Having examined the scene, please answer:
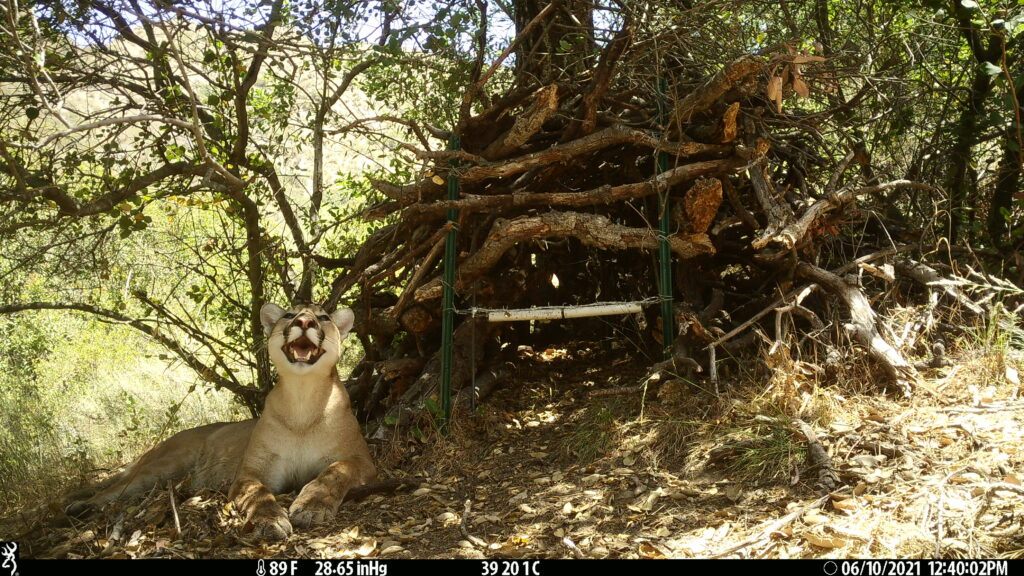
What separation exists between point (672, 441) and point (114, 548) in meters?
3.31

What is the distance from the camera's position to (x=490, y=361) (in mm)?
7320

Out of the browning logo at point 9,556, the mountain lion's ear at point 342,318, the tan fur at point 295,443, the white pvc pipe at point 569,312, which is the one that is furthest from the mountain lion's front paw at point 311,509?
the white pvc pipe at point 569,312

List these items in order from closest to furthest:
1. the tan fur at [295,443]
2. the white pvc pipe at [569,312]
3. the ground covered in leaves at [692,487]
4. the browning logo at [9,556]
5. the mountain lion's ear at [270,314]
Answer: the ground covered in leaves at [692,487]
the browning logo at [9,556]
the tan fur at [295,443]
the mountain lion's ear at [270,314]
the white pvc pipe at [569,312]

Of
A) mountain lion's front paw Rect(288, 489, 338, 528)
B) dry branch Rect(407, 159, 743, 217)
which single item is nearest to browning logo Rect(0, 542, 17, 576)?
mountain lion's front paw Rect(288, 489, 338, 528)

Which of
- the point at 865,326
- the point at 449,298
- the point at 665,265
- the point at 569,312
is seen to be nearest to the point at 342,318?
the point at 449,298

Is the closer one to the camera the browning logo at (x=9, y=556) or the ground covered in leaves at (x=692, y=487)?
the ground covered in leaves at (x=692, y=487)

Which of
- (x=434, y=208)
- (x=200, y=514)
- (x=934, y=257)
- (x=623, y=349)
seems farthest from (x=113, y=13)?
(x=934, y=257)

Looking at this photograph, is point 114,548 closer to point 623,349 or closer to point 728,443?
point 728,443

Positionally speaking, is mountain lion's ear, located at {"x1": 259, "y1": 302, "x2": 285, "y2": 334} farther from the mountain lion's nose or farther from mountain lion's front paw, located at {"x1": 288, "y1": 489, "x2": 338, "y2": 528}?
mountain lion's front paw, located at {"x1": 288, "y1": 489, "x2": 338, "y2": 528}

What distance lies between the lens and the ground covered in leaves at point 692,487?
430 cm

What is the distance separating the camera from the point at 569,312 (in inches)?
245

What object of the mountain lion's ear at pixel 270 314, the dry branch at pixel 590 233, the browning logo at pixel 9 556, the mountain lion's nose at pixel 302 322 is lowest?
the browning logo at pixel 9 556

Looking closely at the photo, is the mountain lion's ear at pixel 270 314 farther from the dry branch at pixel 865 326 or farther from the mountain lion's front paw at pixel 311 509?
the dry branch at pixel 865 326

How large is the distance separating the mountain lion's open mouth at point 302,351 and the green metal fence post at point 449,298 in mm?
1031
